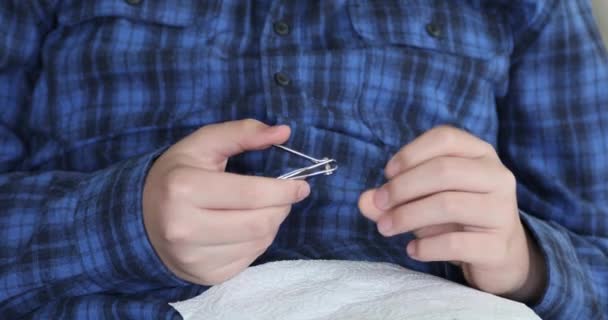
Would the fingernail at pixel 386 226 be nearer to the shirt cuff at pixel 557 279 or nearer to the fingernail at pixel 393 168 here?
the fingernail at pixel 393 168

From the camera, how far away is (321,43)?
2.49 ft

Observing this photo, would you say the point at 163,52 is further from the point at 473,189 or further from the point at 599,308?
the point at 599,308

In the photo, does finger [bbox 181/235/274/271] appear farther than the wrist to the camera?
No

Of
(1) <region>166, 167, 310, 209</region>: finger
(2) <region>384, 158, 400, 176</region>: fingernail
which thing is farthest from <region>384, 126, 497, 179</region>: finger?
(1) <region>166, 167, 310, 209</region>: finger

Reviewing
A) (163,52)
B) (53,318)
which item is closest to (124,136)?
(163,52)

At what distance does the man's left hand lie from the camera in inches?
21.9

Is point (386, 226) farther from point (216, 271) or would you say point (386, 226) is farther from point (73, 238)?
point (73, 238)

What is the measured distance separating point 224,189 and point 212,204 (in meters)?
0.02

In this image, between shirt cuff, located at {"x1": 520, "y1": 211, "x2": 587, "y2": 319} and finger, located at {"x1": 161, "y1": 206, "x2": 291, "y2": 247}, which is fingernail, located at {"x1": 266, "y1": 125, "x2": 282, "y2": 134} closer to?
finger, located at {"x1": 161, "y1": 206, "x2": 291, "y2": 247}

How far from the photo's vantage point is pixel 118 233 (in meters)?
0.60

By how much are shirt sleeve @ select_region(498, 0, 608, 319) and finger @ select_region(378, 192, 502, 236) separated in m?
0.22

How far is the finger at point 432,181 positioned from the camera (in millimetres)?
555

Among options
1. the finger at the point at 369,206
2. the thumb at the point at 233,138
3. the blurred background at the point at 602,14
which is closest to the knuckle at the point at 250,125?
the thumb at the point at 233,138

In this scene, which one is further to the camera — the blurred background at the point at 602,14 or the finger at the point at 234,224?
the blurred background at the point at 602,14
